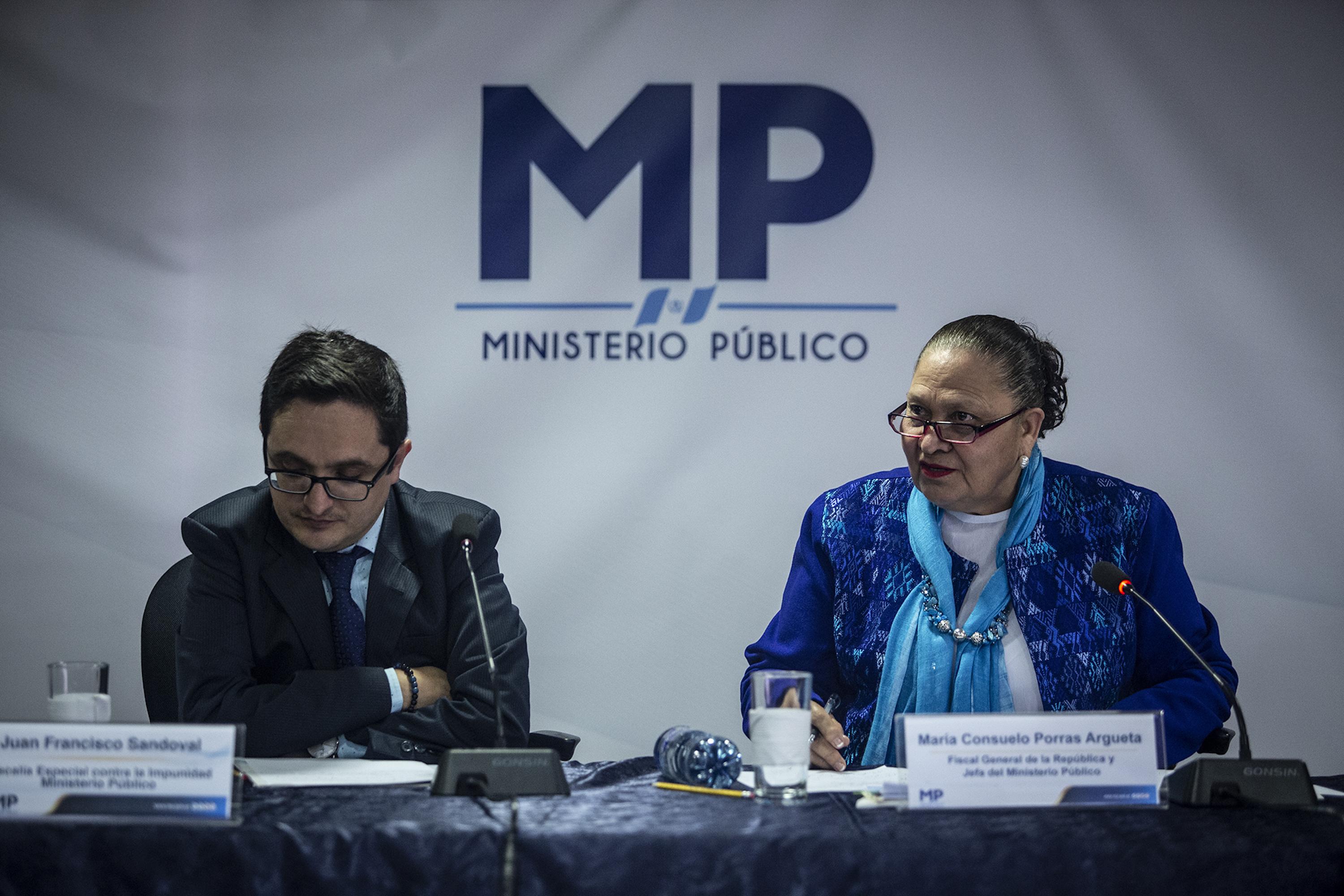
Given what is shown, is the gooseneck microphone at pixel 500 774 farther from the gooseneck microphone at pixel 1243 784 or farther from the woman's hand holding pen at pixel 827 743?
the gooseneck microphone at pixel 1243 784

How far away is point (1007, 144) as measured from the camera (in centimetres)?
312

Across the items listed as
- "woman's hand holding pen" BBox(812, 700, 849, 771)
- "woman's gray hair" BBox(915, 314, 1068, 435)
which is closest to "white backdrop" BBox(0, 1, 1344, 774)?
"woman's gray hair" BBox(915, 314, 1068, 435)

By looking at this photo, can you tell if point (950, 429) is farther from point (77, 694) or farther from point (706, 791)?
point (77, 694)

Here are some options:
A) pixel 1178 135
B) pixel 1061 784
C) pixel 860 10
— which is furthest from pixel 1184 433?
pixel 1061 784

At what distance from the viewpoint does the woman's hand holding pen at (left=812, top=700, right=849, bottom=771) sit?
1707 millimetres

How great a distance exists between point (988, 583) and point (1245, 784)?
0.70 metres

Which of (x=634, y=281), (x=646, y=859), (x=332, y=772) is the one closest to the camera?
(x=646, y=859)

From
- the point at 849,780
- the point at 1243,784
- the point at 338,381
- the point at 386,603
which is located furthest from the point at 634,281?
the point at 1243,784

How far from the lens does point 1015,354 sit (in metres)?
2.11

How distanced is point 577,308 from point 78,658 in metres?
1.64

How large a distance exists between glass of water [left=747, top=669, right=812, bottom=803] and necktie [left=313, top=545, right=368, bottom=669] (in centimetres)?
93

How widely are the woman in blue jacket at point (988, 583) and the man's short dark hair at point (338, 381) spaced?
2.62ft

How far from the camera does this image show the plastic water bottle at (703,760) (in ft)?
4.86

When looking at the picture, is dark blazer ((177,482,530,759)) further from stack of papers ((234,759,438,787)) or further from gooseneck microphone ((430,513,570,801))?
gooseneck microphone ((430,513,570,801))
